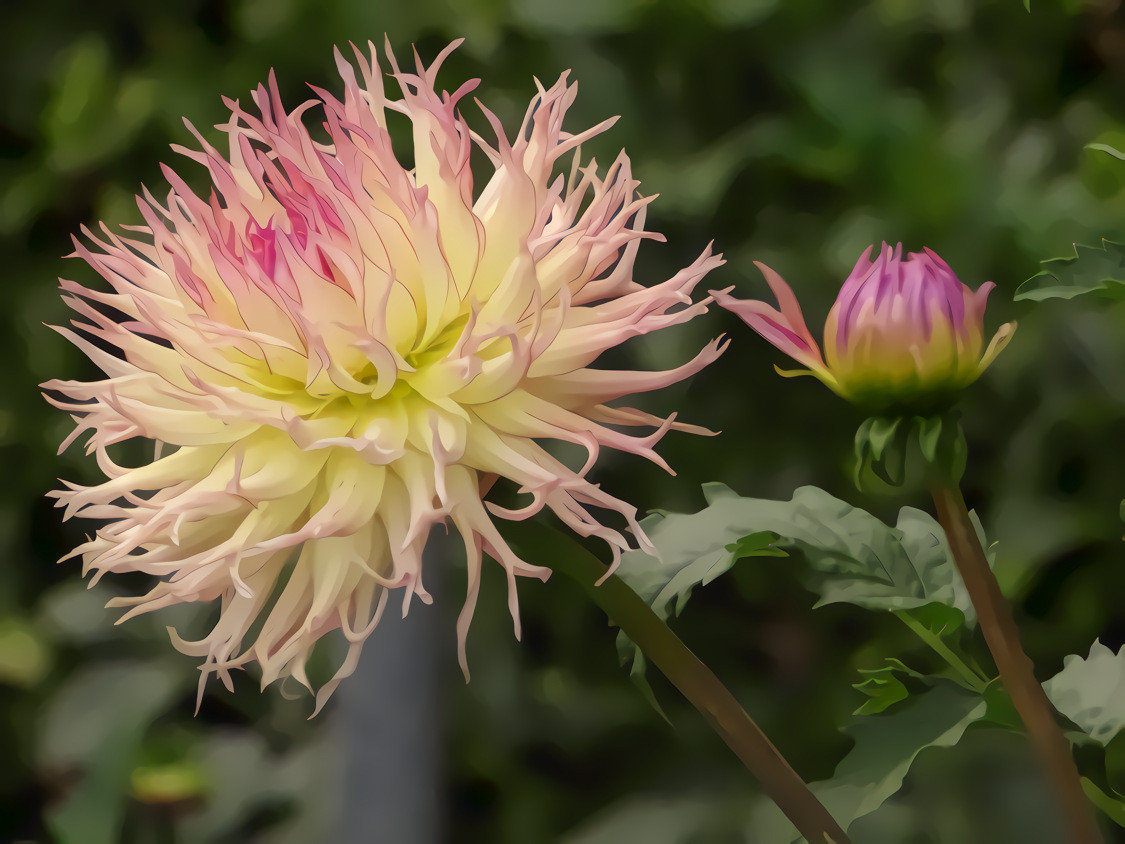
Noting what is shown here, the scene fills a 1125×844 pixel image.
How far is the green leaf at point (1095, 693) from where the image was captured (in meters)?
0.39

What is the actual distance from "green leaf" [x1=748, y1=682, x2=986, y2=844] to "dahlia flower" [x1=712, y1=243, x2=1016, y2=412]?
12 cm

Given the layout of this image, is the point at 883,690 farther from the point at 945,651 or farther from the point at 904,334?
the point at 904,334

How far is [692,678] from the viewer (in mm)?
288

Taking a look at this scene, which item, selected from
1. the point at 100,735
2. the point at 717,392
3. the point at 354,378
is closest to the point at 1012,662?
the point at 354,378

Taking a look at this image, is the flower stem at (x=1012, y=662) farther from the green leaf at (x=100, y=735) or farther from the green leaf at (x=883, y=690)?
the green leaf at (x=100, y=735)

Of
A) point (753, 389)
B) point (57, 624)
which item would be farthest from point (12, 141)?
point (753, 389)

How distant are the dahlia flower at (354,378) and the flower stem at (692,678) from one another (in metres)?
0.01

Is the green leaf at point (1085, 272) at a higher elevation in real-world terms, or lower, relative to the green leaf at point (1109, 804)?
higher

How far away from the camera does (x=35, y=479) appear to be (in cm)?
86

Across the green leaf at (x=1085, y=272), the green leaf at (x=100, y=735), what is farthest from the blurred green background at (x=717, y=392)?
the green leaf at (x=1085, y=272)

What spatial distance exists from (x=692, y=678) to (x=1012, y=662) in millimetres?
98

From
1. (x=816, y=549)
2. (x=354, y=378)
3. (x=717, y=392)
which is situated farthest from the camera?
(x=717, y=392)

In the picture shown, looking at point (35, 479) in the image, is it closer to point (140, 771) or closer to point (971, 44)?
point (140, 771)

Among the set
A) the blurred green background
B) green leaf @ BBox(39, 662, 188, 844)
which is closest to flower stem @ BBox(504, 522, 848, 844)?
the blurred green background
